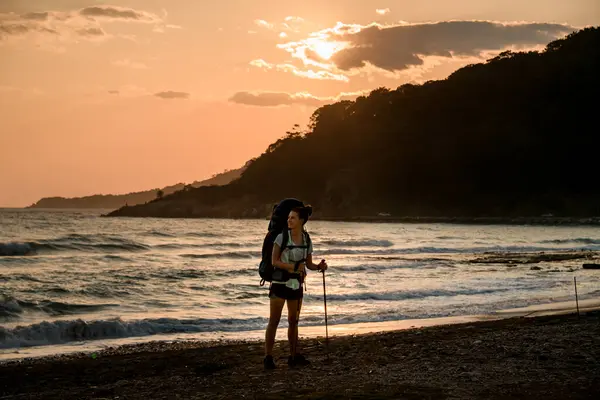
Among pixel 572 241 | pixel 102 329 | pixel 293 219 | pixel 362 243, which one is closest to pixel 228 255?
pixel 362 243

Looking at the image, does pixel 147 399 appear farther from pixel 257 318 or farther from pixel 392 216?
→ pixel 392 216

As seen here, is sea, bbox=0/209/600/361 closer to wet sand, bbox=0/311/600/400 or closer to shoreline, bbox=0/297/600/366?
shoreline, bbox=0/297/600/366

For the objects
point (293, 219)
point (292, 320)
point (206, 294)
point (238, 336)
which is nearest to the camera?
point (293, 219)

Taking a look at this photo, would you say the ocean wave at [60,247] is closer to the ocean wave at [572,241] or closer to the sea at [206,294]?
the sea at [206,294]

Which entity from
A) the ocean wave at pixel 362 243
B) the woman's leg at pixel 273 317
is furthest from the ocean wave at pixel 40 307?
the ocean wave at pixel 362 243

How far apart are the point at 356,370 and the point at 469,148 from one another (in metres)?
123

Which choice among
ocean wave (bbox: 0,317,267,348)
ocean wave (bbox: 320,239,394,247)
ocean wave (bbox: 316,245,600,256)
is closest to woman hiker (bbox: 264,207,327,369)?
ocean wave (bbox: 0,317,267,348)

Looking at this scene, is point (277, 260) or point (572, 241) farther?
point (572, 241)

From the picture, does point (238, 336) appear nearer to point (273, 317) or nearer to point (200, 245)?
point (273, 317)

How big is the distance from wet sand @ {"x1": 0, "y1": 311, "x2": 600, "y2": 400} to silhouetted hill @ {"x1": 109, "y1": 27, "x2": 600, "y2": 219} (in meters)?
100

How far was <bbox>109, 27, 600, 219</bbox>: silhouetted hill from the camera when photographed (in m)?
118

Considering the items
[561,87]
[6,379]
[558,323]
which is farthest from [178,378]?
[561,87]

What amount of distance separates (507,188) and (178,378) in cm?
11543

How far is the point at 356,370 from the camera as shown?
8.49m
